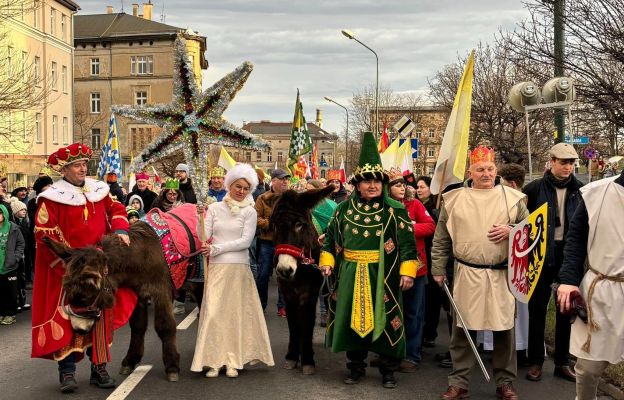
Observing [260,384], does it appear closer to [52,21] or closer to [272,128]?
[52,21]

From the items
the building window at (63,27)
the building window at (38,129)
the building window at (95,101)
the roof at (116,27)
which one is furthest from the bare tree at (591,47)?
the building window at (95,101)

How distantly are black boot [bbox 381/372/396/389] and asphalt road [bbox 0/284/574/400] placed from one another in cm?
7

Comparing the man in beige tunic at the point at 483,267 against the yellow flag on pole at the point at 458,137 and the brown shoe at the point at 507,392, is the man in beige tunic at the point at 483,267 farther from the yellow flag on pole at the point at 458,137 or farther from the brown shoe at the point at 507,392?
the yellow flag on pole at the point at 458,137

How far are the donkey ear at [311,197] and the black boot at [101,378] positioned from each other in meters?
2.31

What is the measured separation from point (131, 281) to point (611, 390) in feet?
14.1

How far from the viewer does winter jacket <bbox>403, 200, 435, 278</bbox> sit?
819cm

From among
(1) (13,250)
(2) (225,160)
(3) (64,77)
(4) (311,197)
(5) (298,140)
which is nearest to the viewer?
(4) (311,197)

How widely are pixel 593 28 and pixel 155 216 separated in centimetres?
751

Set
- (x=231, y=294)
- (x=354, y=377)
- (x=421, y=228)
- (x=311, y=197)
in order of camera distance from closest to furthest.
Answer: (x=354, y=377) < (x=311, y=197) < (x=231, y=294) < (x=421, y=228)

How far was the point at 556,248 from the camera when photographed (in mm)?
7617

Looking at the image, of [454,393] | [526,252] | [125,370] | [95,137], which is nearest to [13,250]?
[125,370]

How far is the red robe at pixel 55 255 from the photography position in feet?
22.0

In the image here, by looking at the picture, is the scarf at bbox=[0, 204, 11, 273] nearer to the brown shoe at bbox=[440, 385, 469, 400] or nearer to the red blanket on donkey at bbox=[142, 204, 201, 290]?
the red blanket on donkey at bbox=[142, 204, 201, 290]

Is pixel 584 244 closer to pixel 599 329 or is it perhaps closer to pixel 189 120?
pixel 599 329
